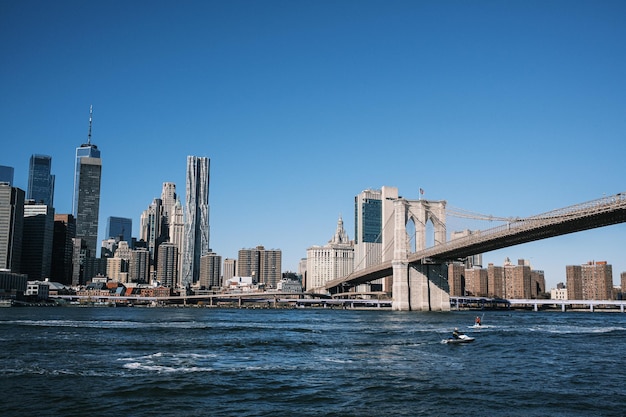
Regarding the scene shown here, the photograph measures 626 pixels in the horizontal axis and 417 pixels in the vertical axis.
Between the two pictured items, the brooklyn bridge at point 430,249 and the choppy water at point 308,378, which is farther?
the brooklyn bridge at point 430,249

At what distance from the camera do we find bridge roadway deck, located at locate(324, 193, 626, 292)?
214ft

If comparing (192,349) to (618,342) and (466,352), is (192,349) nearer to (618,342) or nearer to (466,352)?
(466,352)

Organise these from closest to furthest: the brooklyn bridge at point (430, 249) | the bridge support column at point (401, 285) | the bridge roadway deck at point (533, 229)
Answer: the bridge roadway deck at point (533, 229), the brooklyn bridge at point (430, 249), the bridge support column at point (401, 285)

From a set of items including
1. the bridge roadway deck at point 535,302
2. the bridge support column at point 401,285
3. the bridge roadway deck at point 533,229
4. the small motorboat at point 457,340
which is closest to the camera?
the small motorboat at point 457,340

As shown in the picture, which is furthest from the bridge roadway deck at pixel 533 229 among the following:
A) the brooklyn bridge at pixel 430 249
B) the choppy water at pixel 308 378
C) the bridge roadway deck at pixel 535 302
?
the bridge roadway deck at pixel 535 302

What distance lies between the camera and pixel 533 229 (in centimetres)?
7519

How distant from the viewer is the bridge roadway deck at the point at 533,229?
65188 millimetres

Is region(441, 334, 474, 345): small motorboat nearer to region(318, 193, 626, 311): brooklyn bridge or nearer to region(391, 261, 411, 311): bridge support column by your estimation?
region(318, 193, 626, 311): brooklyn bridge

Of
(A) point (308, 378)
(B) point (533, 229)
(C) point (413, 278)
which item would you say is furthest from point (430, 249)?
(A) point (308, 378)

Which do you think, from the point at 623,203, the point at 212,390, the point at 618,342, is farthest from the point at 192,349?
the point at 623,203

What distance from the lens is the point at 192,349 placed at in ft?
134

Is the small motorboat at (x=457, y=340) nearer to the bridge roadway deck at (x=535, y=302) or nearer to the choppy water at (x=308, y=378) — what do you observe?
the choppy water at (x=308, y=378)

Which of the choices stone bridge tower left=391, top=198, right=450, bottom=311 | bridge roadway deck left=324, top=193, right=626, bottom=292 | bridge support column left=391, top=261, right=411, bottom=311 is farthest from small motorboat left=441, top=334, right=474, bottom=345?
bridge support column left=391, top=261, right=411, bottom=311

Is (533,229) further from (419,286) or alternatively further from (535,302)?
(535,302)
